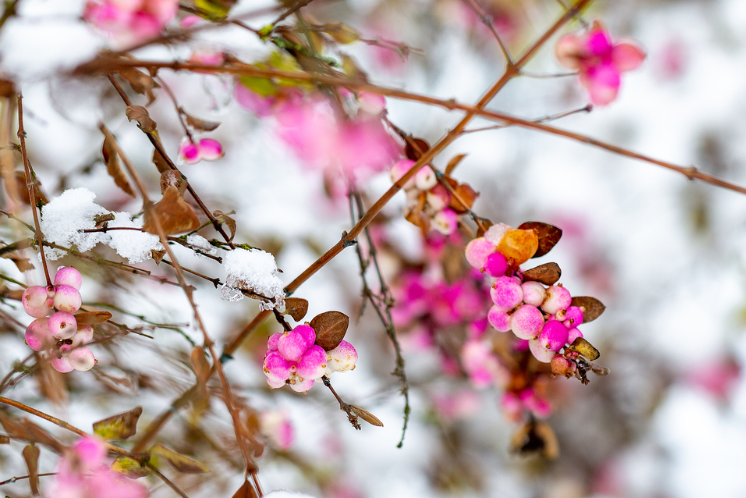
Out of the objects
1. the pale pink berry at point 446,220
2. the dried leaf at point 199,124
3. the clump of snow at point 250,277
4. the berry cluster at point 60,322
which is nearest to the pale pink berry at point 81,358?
the berry cluster at point 60,322

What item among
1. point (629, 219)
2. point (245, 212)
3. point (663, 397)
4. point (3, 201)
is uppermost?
point (629, 219)

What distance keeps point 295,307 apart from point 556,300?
8.6 inches

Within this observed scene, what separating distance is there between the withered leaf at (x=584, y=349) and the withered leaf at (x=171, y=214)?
1.01 ft

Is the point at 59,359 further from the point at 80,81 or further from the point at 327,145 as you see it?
the point at 327,145

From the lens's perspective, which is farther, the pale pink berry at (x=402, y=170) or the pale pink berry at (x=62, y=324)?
the pale pink berry at (x=402, y=170)

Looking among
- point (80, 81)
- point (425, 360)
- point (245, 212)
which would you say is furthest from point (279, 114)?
point (425, 360)

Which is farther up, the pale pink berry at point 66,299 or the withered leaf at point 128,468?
the pale pink berry at point 66,299

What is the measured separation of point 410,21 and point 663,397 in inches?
62.8

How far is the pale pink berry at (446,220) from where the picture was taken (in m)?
0.54

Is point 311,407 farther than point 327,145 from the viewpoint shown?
Yes

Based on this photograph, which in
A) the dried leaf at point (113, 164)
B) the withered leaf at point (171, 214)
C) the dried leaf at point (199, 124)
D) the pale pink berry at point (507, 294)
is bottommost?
the withered leaf at point (171, 214)

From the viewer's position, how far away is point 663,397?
1.60 metres

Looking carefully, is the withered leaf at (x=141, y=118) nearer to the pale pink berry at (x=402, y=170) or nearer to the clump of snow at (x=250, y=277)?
the clump of snow at (x=250, y=277)

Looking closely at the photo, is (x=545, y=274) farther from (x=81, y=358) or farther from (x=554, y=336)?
(x=81, y=358)
